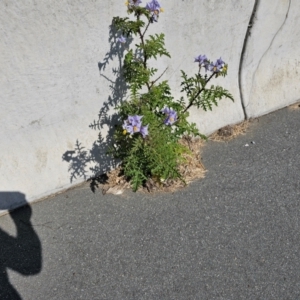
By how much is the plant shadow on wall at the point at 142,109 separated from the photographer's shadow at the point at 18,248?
0.55 m

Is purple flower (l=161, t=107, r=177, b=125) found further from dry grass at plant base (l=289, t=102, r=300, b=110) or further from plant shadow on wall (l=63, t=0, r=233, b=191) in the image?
dry grass at plant base (l=289, t=102, r=300, b=110)

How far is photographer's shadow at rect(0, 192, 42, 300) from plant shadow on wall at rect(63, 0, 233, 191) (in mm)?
555

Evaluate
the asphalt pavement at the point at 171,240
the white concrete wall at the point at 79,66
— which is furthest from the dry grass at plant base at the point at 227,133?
the asphalt pavement at the point at 171,240

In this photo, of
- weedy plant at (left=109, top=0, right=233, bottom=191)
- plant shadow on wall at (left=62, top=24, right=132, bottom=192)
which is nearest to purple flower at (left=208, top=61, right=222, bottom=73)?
weedy plant at (left=109, top=0, right=233, bottom=191)

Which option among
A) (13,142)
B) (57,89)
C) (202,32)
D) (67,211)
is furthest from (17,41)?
(202,32)

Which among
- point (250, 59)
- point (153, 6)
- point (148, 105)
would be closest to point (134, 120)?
point (148, 105)

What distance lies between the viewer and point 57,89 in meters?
3.06

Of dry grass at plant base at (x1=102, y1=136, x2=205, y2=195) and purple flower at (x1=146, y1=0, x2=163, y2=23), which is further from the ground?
purple flower at (x1=146, y1=0, x2=163, y2=23)

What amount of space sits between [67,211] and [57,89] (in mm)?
1067

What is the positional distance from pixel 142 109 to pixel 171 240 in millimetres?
1075

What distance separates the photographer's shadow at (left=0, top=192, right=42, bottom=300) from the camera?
2.79m

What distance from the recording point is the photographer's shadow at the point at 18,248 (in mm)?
2793

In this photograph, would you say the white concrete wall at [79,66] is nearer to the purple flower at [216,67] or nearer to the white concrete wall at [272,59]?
the white concrete wall at [272,59]

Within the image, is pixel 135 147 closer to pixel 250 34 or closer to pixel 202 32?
pixel 202 32
